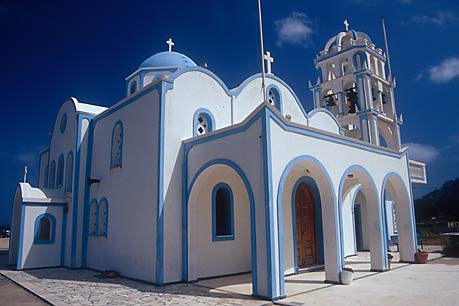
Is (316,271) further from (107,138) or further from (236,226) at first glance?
(107,138)

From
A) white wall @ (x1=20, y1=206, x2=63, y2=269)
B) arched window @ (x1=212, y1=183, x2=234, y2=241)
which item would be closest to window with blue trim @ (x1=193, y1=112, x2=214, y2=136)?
arched window @ (x1=212, y1=183, x2=234, y2=241)

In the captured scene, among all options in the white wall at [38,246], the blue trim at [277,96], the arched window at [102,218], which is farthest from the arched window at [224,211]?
the white wall at [38,246]

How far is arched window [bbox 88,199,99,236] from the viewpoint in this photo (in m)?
13.0

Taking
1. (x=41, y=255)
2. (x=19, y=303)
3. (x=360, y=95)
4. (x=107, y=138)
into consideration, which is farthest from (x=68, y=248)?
(x=360, y=95)

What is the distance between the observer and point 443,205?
138ft

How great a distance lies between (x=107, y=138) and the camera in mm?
12742

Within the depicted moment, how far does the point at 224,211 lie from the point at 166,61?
26.0 ft

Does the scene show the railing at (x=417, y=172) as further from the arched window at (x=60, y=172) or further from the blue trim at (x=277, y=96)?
the arched window at (x=60, y=172)

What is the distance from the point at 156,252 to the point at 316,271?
488 cm

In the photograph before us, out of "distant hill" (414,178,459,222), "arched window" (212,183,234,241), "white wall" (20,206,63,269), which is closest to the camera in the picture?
"arched window" (212,183,234,241)

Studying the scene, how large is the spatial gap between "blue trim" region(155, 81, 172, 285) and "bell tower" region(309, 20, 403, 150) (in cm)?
1004

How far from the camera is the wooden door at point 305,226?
37.7 ft

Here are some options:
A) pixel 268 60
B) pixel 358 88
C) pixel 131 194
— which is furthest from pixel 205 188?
pixel 358 88

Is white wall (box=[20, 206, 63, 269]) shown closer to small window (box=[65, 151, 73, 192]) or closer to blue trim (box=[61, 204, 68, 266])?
blue trim (box=[61, 204, 68, 266])
